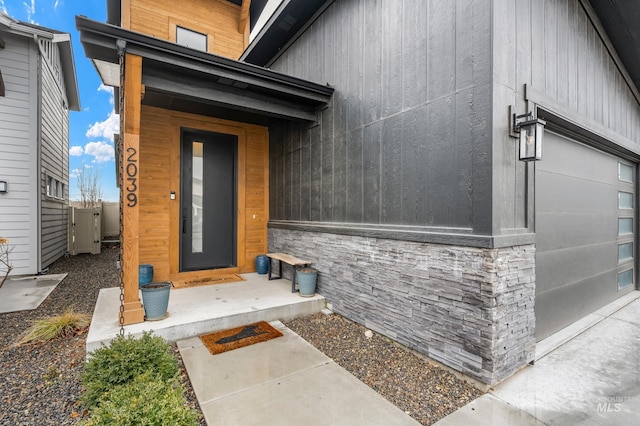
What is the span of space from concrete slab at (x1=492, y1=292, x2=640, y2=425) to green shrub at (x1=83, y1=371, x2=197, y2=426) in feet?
7.77

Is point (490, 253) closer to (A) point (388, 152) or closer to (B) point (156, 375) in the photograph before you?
(A) point (388, 152)

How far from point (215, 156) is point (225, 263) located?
2.10 meters

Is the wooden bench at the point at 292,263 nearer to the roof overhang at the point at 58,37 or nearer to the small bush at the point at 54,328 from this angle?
the small bush at the point at 54,328

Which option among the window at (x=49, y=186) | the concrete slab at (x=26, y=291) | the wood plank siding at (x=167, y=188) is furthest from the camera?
the window at (x=49, y=186)

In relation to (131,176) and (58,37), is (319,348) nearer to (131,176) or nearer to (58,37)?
(131,176)

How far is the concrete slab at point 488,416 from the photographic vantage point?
2072mm

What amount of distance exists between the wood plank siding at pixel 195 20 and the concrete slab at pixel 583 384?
8.18 m

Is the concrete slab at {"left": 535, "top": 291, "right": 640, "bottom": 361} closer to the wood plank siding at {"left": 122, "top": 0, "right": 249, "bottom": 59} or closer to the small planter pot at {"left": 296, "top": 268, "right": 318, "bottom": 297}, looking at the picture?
the small planter pot at {"left": 296, "top": 268, "right": 318, "bottom": 297}

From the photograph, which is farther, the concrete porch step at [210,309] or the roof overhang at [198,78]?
the concrete porch step at [210,309]

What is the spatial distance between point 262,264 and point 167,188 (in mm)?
2191

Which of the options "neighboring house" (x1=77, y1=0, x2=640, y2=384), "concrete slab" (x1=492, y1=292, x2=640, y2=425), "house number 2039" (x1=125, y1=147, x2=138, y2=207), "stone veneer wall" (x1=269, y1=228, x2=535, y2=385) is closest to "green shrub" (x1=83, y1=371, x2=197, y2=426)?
"neighboring house" (x1=77, y1=0, x2=640, y2=384)

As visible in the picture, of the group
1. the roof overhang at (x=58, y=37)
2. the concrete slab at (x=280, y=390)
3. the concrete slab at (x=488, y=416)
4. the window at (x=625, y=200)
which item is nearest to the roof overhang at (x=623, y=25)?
the window at (x=625, y=200)

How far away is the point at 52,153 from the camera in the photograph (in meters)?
8.05

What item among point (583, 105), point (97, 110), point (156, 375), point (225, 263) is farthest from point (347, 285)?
point (97, 110)
